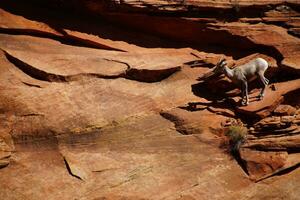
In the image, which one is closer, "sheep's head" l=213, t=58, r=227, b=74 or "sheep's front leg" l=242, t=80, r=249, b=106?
"sheep's front leg" l=242, t=80, r=249, b=106

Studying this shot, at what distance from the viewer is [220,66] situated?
15148 millimetres

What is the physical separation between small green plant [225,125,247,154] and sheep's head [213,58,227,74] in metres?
1.78

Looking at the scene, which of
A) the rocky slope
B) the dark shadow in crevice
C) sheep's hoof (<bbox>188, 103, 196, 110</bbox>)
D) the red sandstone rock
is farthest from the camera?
the dark shadow in crevice

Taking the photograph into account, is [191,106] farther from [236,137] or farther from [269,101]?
[269,101]

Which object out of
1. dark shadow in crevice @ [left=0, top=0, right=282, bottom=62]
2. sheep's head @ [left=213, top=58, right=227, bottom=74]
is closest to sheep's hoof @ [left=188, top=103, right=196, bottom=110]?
sheep's head @ [left=213, top=58, right=227, bottom=74]

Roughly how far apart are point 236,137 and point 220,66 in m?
2.15

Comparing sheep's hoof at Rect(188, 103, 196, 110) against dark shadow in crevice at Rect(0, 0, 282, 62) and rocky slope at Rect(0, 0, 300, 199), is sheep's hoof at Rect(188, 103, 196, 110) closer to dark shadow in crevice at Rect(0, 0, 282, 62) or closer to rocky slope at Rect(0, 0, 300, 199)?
rocky slope at Rect(0, 0, 300, 199)

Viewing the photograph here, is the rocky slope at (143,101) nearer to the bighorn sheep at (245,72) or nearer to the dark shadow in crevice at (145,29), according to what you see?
the dark shadow in crevice at (145,29)

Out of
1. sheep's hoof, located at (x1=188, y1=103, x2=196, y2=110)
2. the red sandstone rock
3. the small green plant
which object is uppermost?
the red sandstone rock

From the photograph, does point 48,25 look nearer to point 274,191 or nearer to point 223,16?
point 223,16

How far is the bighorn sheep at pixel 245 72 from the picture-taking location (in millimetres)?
15117

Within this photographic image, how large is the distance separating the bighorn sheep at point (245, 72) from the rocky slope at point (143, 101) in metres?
0.39

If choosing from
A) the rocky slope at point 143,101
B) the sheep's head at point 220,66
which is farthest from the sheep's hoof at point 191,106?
the sheep's head at point 220,66

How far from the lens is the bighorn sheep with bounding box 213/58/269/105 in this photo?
1512 cm
